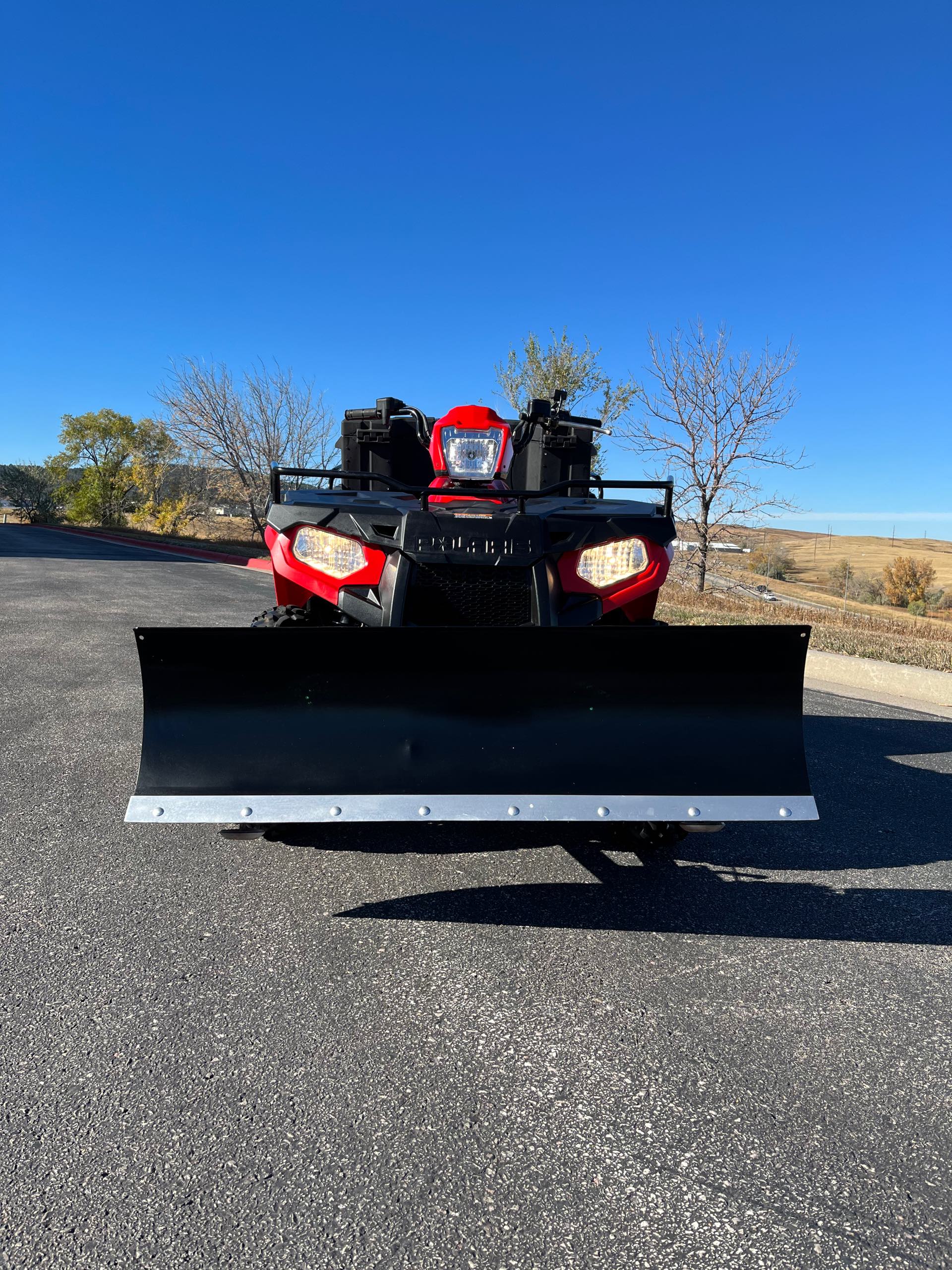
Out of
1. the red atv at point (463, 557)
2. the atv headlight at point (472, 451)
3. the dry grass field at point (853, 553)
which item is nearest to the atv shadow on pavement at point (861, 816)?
the red atv at point (463, 557)

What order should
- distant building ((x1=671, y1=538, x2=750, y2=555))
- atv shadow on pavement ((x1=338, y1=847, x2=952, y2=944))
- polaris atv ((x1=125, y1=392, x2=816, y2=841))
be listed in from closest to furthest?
polaris atv ((x1=125, y1=392, x2=816, y2=841)) → atv shadow on pavement ((x1=338, y1=847, x2=952, y2=944)) → distant building ((x1=671, y1=538, x2=750, y2=555))

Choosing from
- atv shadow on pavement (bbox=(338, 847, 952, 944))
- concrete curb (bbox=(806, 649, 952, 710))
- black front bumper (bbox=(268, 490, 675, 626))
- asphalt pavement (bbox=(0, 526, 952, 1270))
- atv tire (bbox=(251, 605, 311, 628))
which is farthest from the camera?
concrete curb (bbox=(806, 649, 952, 710))

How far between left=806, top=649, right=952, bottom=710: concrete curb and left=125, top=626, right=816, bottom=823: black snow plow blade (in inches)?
199

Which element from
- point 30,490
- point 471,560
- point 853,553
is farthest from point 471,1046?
point 853,553

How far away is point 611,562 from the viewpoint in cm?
321

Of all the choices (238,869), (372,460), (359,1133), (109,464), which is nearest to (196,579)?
(372,460)

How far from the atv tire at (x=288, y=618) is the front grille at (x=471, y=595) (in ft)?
1.85

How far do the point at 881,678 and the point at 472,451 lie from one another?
5.56 m

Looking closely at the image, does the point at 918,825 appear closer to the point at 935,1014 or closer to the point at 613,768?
the point at 935,1014

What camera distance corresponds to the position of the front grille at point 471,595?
121 inches

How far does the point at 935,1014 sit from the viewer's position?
7.57 ft

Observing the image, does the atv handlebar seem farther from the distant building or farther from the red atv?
the distant building

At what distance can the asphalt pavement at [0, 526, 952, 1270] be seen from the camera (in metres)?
1.53

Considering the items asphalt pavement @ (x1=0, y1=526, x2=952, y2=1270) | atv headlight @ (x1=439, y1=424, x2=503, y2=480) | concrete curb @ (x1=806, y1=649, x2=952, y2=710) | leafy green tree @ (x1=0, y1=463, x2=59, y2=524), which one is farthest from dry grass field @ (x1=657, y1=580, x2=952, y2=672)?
leafy green tree @ (x1=0, y1=463, x2=59, y2=524)
